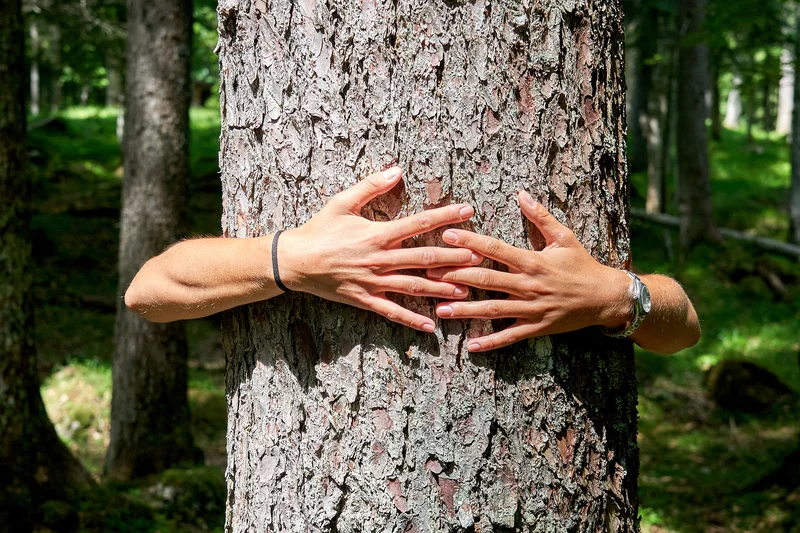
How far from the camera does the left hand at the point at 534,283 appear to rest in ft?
5.12

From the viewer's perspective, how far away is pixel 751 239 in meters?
14.5

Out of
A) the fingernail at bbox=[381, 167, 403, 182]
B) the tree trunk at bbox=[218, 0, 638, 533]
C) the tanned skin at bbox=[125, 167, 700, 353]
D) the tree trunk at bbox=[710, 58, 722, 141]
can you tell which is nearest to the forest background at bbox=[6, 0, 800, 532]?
the tree trunk at bbox=[218, 0, 638, 533]

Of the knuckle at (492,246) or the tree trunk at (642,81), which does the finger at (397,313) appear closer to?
the knuckle at (492,246)

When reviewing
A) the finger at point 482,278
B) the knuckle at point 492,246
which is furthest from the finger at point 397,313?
the knuckle at point 492,246

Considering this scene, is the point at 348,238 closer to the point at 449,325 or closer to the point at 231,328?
the point at 449,325

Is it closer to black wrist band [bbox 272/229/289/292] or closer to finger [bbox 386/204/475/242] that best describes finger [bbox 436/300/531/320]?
finger [bbox 386/204/475/242]

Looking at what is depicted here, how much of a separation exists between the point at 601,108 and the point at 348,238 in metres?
0.74

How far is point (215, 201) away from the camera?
1564 cm

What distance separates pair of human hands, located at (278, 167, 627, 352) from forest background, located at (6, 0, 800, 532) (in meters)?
3.71

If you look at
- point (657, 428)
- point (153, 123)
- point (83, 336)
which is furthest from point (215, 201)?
point (657, 428)

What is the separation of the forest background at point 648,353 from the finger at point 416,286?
12.4 feet

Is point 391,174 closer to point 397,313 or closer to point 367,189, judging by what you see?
point 367,189

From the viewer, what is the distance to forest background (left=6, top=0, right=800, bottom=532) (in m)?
5.80

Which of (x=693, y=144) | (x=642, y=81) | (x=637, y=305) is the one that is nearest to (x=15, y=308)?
(x=637, y=305)
